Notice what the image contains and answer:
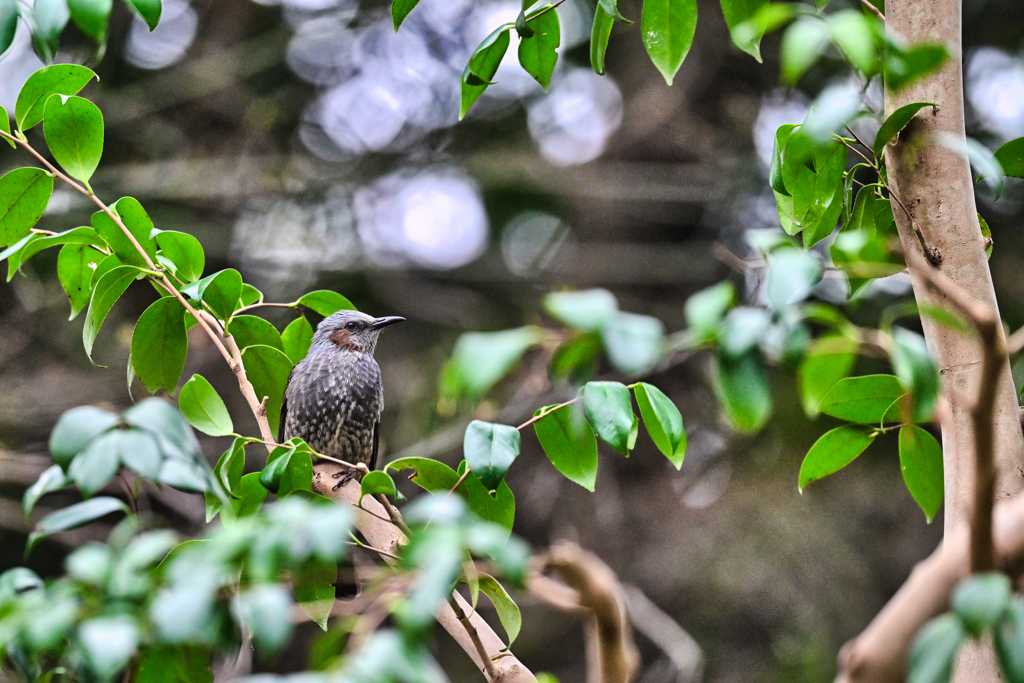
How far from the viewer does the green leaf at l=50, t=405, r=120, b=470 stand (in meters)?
0.87

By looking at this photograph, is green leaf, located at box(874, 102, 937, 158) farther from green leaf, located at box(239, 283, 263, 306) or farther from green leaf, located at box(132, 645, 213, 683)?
green leaf, located at box(239, 283, 263, 306)

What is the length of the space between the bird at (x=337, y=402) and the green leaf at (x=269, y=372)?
4.12ft

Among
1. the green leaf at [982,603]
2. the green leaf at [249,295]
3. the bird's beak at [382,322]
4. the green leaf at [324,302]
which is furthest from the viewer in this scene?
the bird's beak at [382,322]

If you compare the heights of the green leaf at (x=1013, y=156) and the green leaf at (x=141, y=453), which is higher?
the green leaf at (x=1013, y=156)

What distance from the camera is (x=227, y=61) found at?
5945 mm

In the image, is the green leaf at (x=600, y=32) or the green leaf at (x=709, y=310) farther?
the green leaf at (x=600, y=32)

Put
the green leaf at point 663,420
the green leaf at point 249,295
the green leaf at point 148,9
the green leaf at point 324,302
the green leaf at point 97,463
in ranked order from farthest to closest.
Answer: the green leaf at point 324,302, the green leaf at point 249,295, the green leaf at point 663,420, the green leaf at point 148,9, the green leaf at point 97,463

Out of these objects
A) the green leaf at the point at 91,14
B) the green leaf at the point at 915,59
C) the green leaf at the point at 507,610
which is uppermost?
the green leaf at the point at 915,59

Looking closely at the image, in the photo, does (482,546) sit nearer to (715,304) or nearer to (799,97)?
(715,304)

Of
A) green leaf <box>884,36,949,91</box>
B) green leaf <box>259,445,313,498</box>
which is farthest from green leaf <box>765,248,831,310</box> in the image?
green leaf <box>259,445,313,498</box>

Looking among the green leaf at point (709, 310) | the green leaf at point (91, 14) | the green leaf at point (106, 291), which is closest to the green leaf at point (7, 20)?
the green leaf at point (91, 14)

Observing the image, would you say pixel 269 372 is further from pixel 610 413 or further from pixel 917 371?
pixel 917 371

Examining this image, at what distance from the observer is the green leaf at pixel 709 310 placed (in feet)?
2.47

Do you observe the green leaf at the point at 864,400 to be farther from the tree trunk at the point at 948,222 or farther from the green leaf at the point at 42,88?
the green leaf at the point at 42,88
